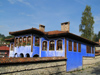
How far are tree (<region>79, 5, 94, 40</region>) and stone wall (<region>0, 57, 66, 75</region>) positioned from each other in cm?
2377

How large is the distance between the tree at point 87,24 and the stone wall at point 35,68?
2377 cm

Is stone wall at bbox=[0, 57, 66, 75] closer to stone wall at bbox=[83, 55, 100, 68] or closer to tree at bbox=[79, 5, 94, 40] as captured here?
stone wall at bbox=[83, 55, 100, 68]

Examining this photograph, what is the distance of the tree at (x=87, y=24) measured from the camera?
35094 mm

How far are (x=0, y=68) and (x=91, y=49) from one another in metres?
17.8

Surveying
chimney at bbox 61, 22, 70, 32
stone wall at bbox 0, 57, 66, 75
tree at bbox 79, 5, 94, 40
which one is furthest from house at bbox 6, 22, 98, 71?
tree at bbox 79, 5, 94, 40

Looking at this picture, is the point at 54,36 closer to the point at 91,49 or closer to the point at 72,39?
the point at 72,39

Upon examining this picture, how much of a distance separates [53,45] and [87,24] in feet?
75.1

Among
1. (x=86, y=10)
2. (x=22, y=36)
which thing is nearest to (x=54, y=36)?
(x=22, y=36)

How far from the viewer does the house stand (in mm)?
15156

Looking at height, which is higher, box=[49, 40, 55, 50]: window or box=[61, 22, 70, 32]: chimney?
box=[61, 22, 70, 32]: chimney

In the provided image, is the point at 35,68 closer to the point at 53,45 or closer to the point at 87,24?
the point at 53,45

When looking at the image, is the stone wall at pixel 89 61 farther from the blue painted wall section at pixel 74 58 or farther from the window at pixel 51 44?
the window at pixel 51 44

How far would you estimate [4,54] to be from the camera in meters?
38.0

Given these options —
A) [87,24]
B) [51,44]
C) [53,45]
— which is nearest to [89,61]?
[53,45]
